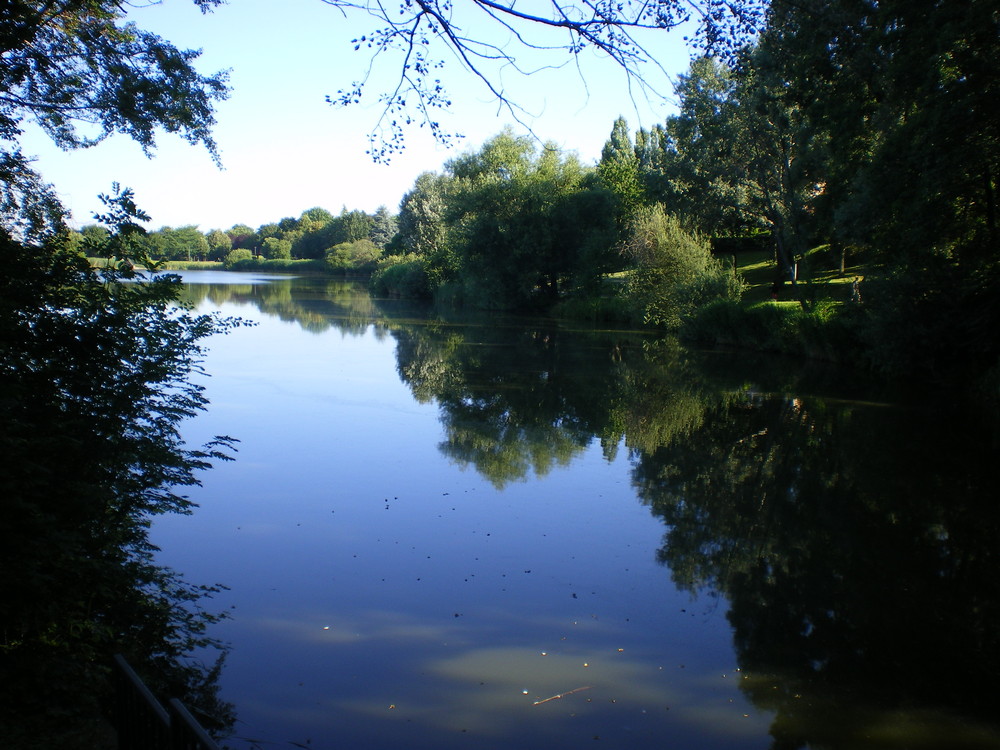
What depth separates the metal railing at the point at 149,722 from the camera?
2.38m

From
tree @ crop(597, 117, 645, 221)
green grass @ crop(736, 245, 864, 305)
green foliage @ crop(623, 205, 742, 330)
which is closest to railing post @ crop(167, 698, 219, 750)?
green grass @ crop(736, 245, 864, 305)

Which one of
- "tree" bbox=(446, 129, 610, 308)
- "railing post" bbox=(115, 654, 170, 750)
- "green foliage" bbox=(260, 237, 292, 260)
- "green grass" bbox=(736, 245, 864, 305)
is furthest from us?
"green foliage" bbox=(260, 237, 292, 260)

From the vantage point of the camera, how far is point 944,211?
14.7 meters

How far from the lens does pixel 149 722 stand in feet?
8.90

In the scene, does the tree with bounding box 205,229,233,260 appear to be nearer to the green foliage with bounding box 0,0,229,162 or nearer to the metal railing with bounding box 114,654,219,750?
the green foliage with bounding box 0,0,229,162

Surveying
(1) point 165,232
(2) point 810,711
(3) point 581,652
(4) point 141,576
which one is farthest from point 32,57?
(2) point 810,711

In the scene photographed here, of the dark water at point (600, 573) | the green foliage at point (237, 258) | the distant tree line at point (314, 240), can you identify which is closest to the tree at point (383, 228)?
the distant tree line at point (314, 240)

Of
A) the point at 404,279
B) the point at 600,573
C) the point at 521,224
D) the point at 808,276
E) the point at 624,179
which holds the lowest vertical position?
the point at 600,573

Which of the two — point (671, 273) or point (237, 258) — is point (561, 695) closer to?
point (671, 273)

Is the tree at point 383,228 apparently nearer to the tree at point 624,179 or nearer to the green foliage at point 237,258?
the green foliage at point 237,258

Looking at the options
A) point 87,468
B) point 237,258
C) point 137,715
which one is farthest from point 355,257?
point 137,715

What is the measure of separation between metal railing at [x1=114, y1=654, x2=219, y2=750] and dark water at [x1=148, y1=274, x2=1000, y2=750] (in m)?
1.80

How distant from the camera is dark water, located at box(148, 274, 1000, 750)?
500 centimetres

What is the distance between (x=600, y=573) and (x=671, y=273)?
25.9 meters
